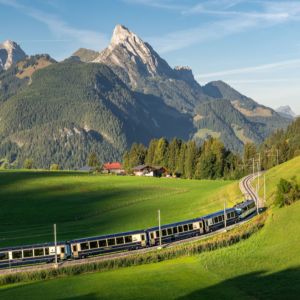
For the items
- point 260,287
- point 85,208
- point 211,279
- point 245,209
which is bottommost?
point 85,208

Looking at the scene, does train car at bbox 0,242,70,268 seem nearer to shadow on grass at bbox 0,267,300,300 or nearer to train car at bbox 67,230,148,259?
train car at bbox 67,230,148,259

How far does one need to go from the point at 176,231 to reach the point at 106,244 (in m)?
12.5

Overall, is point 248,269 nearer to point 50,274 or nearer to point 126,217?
point 50,274

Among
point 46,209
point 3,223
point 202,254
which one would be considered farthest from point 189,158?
point 202,254

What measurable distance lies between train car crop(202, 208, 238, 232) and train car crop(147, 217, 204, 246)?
1.57 metres

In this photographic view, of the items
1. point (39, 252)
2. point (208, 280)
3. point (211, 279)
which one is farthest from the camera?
point (39, 252)

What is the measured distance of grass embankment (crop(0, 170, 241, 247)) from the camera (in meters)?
74.9

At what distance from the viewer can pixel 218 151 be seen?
185 metres

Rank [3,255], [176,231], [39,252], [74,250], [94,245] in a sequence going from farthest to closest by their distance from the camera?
[176,231] < [94,245] < [74,250] < [39,252] < [3,255]

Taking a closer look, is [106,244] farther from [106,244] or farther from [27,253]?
[27,253]

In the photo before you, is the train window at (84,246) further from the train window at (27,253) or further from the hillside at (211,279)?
the hillside at (211,279)

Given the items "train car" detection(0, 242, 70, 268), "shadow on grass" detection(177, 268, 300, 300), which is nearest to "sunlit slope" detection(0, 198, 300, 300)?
"shadow on grass" detection(177, 268, 300, 300)

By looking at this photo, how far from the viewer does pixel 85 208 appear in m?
102

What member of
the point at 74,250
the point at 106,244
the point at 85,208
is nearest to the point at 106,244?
the point at 106,244
